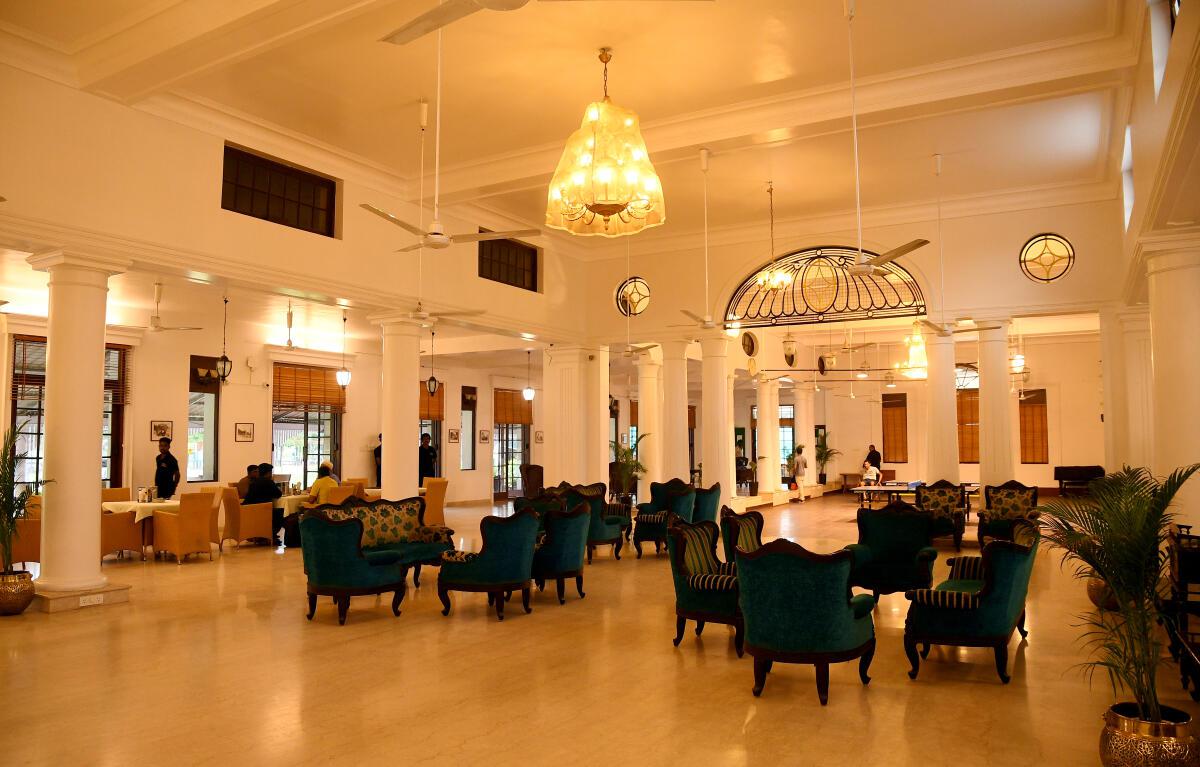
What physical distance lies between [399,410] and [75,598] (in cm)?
423

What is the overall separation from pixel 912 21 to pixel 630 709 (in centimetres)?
570

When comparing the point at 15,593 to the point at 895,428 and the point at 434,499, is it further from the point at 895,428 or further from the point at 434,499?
the point at 895,428

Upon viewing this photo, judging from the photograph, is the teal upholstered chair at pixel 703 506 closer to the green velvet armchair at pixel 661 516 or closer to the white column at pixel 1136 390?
the green velvet armchair at pixel 661 516

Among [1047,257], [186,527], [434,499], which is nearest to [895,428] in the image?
[1047,257]

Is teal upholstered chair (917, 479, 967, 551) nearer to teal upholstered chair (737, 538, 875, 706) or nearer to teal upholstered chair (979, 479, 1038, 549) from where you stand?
teal upholstered chair (979, 479, 1038, 549)

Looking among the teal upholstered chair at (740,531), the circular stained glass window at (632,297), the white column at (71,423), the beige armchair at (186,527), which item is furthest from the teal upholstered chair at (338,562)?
the circular stained glass window at (632,297)

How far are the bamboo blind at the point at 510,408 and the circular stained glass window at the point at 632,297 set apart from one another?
8862 millimetres

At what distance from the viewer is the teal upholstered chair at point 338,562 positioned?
7.54 m

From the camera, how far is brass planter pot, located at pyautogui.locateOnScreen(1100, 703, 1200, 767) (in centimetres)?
370

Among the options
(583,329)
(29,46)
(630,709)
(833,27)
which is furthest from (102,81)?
(583,329)

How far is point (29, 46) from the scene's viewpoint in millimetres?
7117

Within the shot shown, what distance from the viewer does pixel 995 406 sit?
38.1ft

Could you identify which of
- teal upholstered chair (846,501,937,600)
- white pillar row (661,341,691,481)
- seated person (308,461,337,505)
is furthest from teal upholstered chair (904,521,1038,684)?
seated person (308,461,337,505)

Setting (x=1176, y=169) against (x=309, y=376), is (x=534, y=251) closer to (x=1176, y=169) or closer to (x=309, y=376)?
(x=309, y=376)
